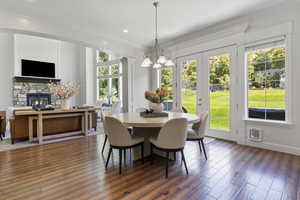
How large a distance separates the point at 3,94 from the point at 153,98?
6.78 metres

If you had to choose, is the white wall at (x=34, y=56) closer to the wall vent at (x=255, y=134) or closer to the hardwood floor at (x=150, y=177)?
the hardwood floor at (x=150, y=177)

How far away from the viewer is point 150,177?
2.24m

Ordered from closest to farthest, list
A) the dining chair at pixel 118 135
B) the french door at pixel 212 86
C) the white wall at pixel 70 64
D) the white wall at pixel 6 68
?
1. the dining chair at pixel 118 135
2. the french door at pixel 212 86
3. the white wall at pixel 6 68
4. the white wall at pixel 70 64

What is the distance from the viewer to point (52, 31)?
3771 mm

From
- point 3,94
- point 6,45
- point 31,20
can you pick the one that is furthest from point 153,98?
point 6,45

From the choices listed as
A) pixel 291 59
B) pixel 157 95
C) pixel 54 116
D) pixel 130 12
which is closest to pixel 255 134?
pixel 291 59

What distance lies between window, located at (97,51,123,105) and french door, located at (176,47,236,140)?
3.54 m

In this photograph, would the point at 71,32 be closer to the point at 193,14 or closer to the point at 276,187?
the point at 193,14

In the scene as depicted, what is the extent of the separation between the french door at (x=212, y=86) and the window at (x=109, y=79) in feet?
11.6

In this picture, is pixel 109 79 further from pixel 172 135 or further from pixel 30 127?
pixel 172 135

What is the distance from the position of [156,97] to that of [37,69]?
6.87 meters

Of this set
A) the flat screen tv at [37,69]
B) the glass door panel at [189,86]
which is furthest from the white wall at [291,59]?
the flat screen tv at [37,69]

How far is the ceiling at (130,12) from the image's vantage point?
3096 mm

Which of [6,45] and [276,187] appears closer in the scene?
[276,187]
